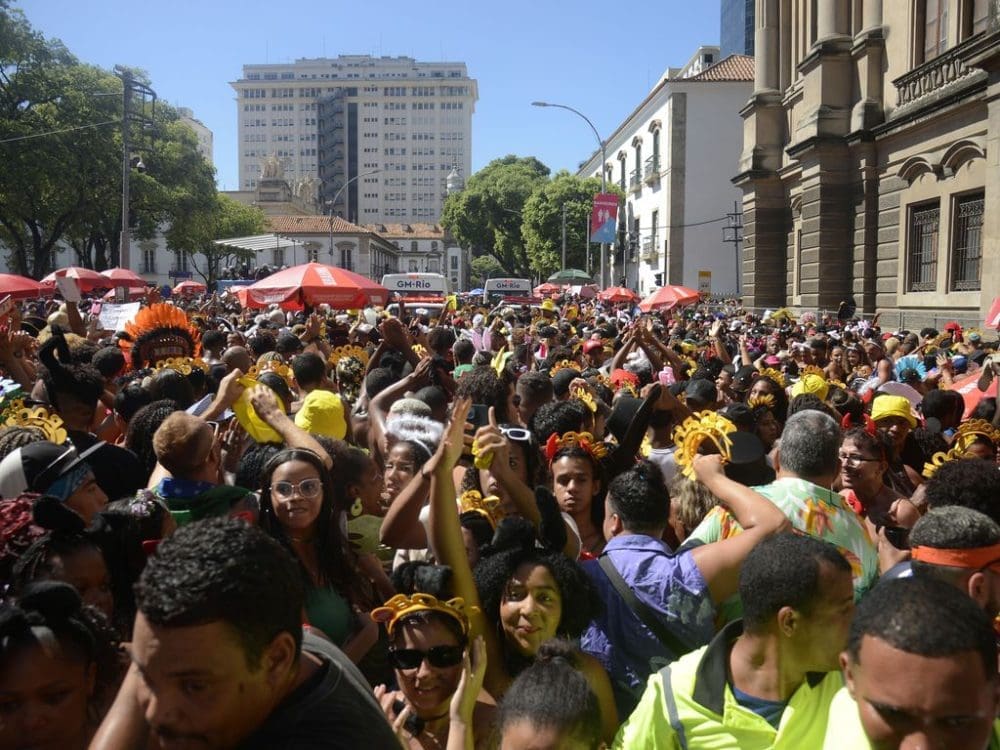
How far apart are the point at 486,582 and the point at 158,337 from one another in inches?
215

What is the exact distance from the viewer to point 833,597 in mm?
2414

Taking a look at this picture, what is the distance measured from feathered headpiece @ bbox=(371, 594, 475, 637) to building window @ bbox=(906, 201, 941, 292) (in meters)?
18.1

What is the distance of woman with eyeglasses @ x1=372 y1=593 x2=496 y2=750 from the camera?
2.77 metres

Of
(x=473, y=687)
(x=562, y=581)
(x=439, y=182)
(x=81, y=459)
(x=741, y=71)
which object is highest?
(x=439, y=182)

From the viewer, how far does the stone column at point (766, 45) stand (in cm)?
2642

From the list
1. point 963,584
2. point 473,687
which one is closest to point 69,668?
point 473,687

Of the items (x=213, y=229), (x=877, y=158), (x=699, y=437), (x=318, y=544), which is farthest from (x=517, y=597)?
(x=213, y=229)

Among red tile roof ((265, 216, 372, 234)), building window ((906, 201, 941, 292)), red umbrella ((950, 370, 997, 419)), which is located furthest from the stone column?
red tile roof ((265, 216, 372, 234))

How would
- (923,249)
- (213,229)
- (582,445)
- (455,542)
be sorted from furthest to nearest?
(213,229) < (923,249) < (582,445) < (455,542)

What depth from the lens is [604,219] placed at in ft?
109

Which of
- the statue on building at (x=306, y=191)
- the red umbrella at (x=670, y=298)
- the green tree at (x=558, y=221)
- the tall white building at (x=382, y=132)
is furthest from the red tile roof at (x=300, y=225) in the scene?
the red umbrella at (x=670, y=298)

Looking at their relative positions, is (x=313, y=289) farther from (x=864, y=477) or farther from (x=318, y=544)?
(x=318, y=544)

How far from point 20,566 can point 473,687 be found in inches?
53.4

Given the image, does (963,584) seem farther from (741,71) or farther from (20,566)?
(741,71)
